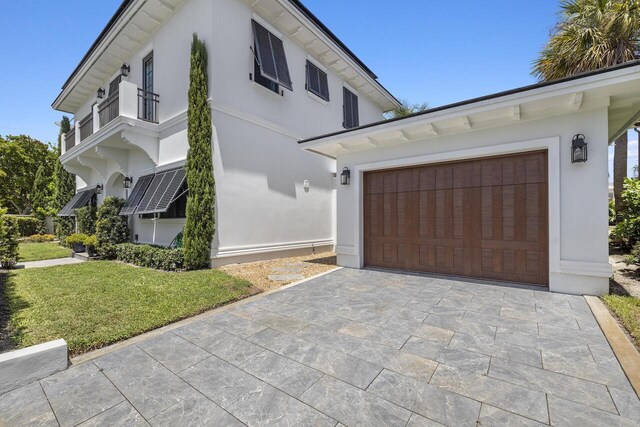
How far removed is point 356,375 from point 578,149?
5.71 meters

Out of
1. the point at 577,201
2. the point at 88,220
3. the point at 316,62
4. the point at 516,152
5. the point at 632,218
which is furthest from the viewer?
the point at 88,220

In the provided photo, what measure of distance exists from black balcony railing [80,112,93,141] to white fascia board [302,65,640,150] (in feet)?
37.8

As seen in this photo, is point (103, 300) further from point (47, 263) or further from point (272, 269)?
point (47, 263)

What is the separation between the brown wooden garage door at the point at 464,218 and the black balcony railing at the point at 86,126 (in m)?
12.3

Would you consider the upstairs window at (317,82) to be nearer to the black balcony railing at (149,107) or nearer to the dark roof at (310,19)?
the dark roof at (310,19)

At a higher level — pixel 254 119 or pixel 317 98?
pixel 317 98

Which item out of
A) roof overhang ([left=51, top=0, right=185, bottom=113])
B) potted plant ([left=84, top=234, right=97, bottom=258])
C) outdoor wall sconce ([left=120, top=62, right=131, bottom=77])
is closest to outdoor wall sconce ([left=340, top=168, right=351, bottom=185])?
roof overhang ([left=51, top=0, right=185, bottom=113])

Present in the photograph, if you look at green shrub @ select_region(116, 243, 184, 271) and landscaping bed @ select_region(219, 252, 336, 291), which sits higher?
green shrub @ select_region(116, 243, 184, 271)

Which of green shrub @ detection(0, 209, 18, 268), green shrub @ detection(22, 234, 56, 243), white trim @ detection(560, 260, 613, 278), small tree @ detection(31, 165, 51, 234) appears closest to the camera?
white trim @ detection(560, 260, 613, 278)

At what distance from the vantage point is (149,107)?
10258 mm

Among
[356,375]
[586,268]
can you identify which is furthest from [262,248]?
[586,268]

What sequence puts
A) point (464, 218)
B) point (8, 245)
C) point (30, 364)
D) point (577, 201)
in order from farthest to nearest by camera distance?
point (8, 245) → point (464, 218) → point (577, 201) → point (30, 364)

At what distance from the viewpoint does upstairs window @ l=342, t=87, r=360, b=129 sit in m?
14.2

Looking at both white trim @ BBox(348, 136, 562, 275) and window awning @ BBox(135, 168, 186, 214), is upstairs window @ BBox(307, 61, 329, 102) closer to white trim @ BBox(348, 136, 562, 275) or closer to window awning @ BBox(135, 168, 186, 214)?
white trim @ BBox(348, 136, 562, 275)
